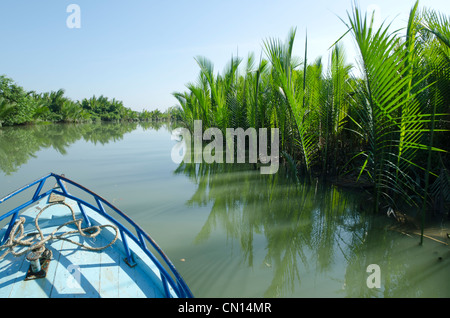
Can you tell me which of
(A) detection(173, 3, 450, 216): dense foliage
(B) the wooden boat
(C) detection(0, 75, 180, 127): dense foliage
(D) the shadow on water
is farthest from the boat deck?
(C) detection(0, 75, 180, 127): dense foliage

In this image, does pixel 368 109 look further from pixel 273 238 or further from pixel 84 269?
pixel 84 269

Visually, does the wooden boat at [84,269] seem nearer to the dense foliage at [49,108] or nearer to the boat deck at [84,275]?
the boat deck at [84,275]

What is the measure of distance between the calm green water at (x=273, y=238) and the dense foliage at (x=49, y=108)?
1509cm

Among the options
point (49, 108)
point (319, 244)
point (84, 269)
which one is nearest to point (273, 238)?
point (319, 244)

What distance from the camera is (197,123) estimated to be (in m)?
11.5

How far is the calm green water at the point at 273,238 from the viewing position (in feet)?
6.96

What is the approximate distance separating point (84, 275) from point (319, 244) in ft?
7.82

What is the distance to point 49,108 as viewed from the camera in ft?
108

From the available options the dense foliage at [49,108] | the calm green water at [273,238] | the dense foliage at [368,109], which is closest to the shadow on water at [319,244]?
the calm green water at [273,238]

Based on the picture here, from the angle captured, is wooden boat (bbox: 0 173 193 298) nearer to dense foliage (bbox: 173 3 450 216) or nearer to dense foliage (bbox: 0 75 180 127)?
dense foliage (bbox: 173 3 450 216)

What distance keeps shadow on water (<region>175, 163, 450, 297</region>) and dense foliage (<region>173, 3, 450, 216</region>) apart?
0.56 m

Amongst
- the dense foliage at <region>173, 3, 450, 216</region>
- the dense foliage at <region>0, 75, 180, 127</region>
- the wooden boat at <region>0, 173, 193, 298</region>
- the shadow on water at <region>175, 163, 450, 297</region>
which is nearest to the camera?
the wooden boat at <region>0, 173, 193, 298</region>

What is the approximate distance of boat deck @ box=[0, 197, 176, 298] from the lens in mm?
1521
